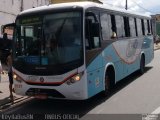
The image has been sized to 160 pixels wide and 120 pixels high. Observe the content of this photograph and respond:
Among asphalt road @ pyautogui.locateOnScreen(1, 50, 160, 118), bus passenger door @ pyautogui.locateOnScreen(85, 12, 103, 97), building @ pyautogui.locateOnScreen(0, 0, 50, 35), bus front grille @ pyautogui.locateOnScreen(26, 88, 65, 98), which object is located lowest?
asphalt road @ pyautogui.locateOnScreen(1, 50, 160, 118)

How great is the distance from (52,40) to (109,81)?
293cm

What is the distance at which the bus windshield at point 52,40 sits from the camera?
9141 mm

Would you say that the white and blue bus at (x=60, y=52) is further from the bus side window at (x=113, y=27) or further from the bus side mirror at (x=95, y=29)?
the bus side window at (x=113, y=27)

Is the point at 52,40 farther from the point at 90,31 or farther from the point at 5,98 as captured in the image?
the point at 5,98

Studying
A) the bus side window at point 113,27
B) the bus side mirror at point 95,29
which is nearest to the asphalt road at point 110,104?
the bus side window at point 113,27

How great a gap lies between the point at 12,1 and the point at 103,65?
51.7 ft

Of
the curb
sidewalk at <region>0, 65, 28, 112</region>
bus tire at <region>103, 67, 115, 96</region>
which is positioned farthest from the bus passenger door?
sidewalk at <region>0, 65, 28, 112</region>

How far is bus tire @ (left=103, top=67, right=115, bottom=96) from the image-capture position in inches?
434

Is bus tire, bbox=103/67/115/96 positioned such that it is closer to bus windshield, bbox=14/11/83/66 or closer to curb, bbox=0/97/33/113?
bus windshield, bbox=14/11/83/66

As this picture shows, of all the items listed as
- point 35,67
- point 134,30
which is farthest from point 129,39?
point 35,67

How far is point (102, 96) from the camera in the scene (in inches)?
438

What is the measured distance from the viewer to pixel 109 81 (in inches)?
451

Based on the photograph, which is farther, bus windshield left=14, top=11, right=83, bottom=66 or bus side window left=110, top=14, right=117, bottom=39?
bus side window left=110, top=14, right=117, bottom=39

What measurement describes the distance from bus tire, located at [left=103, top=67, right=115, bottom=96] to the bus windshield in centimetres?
221
